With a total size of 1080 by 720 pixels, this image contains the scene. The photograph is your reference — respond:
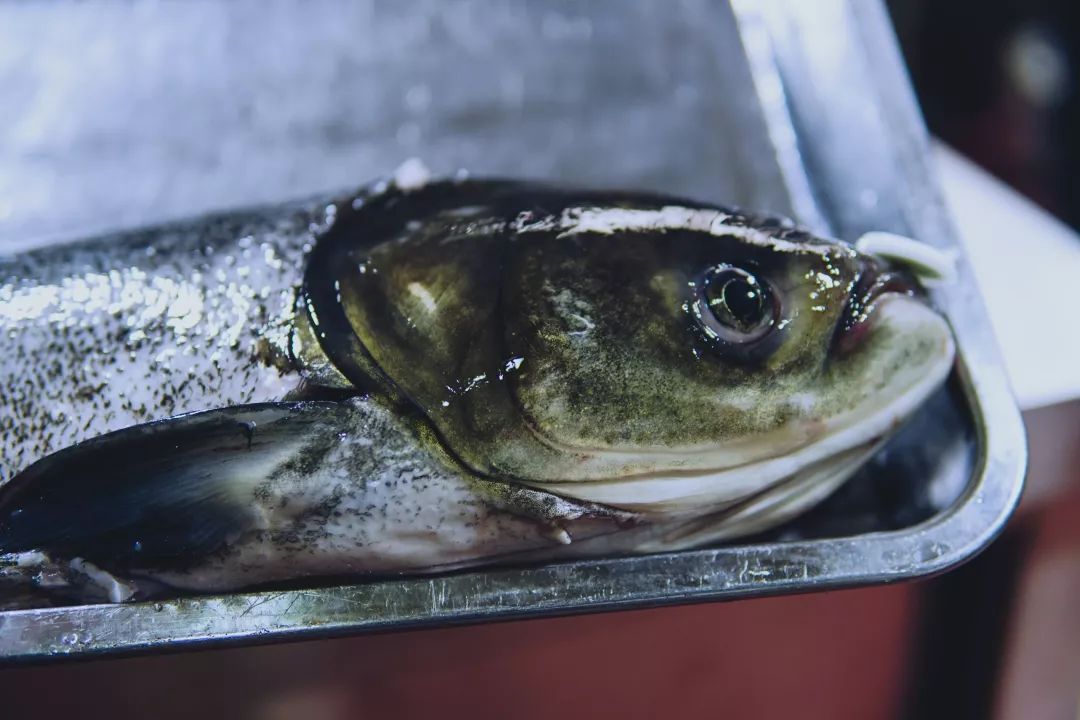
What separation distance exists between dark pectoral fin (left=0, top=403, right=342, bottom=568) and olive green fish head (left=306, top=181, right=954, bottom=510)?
11cm

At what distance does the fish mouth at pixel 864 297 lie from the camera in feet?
3.20

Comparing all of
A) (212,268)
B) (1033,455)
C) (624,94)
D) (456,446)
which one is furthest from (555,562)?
(624,94)

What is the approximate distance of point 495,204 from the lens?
3.60 ft

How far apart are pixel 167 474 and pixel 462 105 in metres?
1.14

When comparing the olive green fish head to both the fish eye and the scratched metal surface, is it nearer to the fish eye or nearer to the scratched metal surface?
the fish eye

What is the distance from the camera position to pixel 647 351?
96 centimetres

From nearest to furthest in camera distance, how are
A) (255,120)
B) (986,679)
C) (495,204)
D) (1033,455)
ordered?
(495,204) → (1033,455) → (986,679) → (255,120)

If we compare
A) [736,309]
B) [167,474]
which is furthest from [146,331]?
[736,309]

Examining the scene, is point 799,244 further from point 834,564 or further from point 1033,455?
point 1033,455

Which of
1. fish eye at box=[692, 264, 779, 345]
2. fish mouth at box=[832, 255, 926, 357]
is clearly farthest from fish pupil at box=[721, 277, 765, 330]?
fish mouth at box=[832, 255, 926, 357]

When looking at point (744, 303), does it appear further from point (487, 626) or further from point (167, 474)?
point (167, 474)

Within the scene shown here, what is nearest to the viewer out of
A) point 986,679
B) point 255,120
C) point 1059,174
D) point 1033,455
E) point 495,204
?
point 495,204

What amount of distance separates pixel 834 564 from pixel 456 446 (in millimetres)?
480

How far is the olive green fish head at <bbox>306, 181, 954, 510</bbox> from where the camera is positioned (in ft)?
3.12
